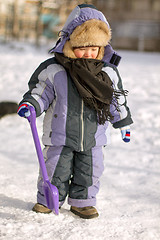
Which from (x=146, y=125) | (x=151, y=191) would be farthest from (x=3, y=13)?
(x=151, y=191)

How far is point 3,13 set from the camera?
29.7 meters

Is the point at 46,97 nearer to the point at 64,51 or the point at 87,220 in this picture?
the point at 64,51

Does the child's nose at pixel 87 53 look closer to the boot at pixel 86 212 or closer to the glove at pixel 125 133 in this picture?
the glove at pixel 125 133

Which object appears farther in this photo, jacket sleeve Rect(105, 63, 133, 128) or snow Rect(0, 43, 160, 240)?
jacket sleeve Rect(105, 63, 133, 128)

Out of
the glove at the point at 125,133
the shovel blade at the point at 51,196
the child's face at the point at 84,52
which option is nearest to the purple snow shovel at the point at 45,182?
Result: the shovel blade at the point at 51,196

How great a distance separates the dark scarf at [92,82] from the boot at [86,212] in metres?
0.65

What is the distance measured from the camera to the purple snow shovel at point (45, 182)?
2168mm

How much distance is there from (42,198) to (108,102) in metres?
0.83

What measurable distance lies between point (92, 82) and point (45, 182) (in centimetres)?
72

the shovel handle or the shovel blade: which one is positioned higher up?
the shovel handle

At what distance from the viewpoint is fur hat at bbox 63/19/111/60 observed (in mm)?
2246

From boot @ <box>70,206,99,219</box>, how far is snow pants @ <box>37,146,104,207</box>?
4cm

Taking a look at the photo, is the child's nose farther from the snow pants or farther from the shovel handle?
the snow pants

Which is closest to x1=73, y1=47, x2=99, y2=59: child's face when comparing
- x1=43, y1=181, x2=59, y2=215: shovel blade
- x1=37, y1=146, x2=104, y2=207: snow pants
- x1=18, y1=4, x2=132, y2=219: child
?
x1=18, y1=4, x2=132, y2=219: child
